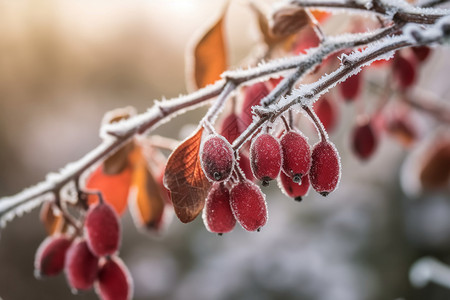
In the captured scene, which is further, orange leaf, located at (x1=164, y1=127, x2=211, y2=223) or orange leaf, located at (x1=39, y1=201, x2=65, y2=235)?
orange leaf, located at (x1=39, y1=201, x2=65, y2=235)

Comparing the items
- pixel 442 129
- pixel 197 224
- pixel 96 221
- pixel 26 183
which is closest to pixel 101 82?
pixel 26 183

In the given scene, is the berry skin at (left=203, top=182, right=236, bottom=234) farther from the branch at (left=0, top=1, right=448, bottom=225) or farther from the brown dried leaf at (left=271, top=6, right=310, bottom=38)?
the brown dried leaf at (left=271, top=6, right=310, bottom=38)

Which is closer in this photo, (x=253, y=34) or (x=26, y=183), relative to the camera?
(x=253, y=34)

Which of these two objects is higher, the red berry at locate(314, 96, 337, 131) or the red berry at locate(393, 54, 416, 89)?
the red berry at locate(314, 96, 337, 131)

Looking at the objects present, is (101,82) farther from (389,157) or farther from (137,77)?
(389,157)

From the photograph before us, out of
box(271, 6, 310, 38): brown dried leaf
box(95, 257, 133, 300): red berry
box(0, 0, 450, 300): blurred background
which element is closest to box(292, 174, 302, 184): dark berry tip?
box(271, 6, 310, 38): brown dried leaf

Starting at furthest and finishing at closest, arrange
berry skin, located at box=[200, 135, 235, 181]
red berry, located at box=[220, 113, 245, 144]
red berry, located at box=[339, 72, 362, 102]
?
red berry, located at box=[339, 72, 362, 102], red berry, located at box=[220, 113, 245, 144], berry skin, located at box=[200, 135, 235, 181]

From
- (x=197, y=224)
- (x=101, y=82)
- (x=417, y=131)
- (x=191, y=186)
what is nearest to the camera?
(x=191, y=186)

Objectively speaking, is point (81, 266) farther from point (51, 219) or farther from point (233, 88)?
point (233, 88)
